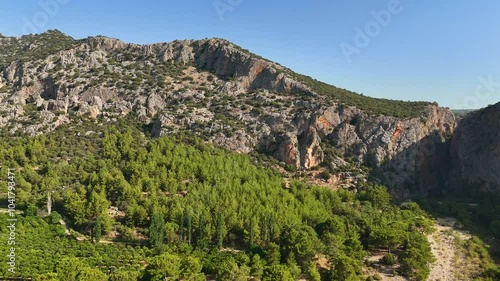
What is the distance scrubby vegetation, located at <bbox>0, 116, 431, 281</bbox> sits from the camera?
53344mm

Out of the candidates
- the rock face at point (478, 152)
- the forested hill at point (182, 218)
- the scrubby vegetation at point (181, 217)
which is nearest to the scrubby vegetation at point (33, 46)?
the scrubby vegetation at point (181, 217)

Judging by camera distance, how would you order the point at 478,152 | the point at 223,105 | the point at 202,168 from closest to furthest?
the point at 202,168, the point at 478,152, the point at 223,105

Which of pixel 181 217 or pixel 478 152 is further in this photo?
pixel 478 152

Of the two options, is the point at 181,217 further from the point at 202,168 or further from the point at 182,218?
the point at 202,168

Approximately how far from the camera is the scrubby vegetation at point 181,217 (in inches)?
2100

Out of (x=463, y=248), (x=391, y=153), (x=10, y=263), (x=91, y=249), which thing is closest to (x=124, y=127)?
(x=91, y=249)

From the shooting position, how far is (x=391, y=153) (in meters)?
106

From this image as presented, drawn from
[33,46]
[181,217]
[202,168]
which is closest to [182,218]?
[181,217]

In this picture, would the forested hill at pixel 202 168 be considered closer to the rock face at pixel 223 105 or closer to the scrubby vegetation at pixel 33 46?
the rock face at pixel 223 105

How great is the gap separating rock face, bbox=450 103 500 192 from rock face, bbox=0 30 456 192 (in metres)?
4.94

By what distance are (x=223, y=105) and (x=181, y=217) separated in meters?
60.3

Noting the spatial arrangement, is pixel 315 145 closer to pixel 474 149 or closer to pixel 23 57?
pixel 474 149

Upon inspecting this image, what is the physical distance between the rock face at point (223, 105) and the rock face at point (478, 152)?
4.94m

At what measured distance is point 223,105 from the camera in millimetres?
122250
